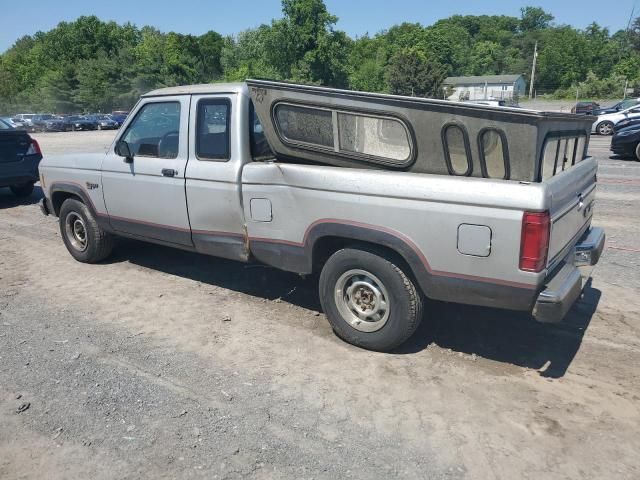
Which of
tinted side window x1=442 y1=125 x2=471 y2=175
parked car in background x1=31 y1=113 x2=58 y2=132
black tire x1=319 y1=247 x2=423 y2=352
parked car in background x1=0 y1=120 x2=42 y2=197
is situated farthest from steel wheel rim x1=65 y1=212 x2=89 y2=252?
parked car in background x1=31 y1=113 x2=58 y2=132

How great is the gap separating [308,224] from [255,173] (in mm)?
666

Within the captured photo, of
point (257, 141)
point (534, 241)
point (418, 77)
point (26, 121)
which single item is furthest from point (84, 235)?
point (418, 77)

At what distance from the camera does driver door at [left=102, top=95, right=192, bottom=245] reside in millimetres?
4844

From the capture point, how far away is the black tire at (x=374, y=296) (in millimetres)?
3701

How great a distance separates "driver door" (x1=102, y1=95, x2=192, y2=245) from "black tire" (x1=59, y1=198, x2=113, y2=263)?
1.64 ft

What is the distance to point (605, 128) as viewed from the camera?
22859 mm

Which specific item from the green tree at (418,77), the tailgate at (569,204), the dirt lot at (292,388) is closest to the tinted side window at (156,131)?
the dirt lot at (292,388)

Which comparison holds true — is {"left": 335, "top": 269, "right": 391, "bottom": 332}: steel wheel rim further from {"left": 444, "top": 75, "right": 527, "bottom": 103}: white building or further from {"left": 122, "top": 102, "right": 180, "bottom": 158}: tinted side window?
{"left": 444, "top": 75, "right": 527, "bottom": 103}: white building

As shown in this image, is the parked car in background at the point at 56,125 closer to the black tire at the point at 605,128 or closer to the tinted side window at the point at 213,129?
the black tire at the point at 605,128

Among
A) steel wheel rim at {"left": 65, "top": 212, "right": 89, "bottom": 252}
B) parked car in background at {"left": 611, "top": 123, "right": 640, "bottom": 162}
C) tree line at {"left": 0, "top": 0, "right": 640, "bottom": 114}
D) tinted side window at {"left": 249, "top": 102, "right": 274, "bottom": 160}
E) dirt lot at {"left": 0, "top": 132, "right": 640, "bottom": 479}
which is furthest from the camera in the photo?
tree line at {"left": 0, "top": 0, "right": 640, "bottom": 114}

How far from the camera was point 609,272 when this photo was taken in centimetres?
565

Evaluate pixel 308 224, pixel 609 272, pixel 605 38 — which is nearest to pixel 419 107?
pixel 308 224

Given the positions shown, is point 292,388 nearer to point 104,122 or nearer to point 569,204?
point 569,204

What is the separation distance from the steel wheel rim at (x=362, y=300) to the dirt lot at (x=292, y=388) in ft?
0.83
